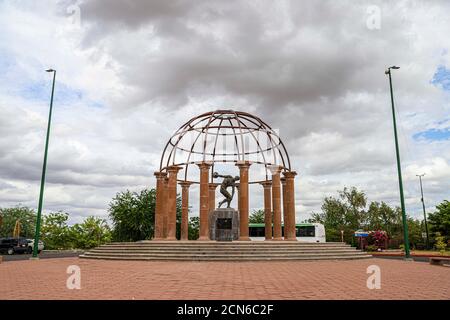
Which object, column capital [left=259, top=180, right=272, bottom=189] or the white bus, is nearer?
column capital [left=259, top=180, right=272, bottom=189]

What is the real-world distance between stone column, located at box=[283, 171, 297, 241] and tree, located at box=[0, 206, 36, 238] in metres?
84.7

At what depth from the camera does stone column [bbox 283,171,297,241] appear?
89.2 ft

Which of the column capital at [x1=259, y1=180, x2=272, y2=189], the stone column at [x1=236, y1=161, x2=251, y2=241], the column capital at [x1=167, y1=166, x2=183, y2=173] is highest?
the column capital at [x1=167, y1=166, x2=183, y2=173]

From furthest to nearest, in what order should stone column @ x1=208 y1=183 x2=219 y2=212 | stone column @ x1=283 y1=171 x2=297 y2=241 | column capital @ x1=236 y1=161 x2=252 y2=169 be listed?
stone column @ x1=208 y1=183 x2=219 y2=212, stone column @ x1=283 y1=171 x2=297 y2=241, column capital @ x1=236 y1=161 x2=252 y2=169

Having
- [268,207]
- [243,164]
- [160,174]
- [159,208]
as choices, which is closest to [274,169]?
[243,164]

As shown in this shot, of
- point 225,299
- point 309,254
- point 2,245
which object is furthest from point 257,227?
point 225,299

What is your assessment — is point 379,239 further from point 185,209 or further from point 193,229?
point 185,209

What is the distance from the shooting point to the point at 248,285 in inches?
394

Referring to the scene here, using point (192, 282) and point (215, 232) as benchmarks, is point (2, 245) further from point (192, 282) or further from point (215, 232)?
point (192, 282)

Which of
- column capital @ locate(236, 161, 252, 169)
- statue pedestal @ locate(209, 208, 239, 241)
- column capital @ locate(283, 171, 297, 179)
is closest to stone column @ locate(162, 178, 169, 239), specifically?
statue pedestal @ locate(209, 208, 239, 241)

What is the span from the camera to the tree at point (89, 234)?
49.1 metres

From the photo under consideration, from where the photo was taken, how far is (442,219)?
44.2m

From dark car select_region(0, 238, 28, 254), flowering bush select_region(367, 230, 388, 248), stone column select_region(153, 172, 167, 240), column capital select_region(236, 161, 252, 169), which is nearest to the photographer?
column capital select_region(236, 161, 252, 169)

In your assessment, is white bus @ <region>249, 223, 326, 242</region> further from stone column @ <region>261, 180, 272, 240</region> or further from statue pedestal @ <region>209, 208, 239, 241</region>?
statue pedestal @ <region>209, 208, 239, 241</region>
